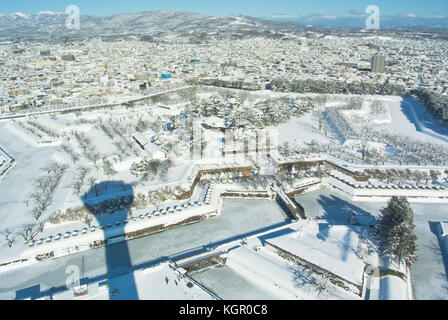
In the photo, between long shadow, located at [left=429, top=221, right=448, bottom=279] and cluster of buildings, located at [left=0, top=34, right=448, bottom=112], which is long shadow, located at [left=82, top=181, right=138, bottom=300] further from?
cluster of buildings, located at [left=0, top=34, right=448, bottom=112]

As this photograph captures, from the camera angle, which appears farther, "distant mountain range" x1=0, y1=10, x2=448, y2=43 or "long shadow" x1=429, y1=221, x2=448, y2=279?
"distant mountain range" x1=0, y1=10, x2=448, y2=43

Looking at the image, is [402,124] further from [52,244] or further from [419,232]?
[52,244]

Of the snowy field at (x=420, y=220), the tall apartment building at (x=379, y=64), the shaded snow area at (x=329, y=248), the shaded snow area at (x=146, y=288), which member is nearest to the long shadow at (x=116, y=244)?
the shaded snow area at (x=146, y=288)

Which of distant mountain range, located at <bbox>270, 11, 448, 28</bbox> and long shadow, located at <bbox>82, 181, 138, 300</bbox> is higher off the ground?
distant mountain range, located at <bbox>270, 11, 448, 28</bbox>

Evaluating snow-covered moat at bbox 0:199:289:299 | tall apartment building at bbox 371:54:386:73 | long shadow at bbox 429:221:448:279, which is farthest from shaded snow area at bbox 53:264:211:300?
tall apartment building at bbox 371:54:386:73

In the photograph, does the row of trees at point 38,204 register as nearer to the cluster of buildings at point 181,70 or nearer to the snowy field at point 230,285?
the snowy field at point 230,285

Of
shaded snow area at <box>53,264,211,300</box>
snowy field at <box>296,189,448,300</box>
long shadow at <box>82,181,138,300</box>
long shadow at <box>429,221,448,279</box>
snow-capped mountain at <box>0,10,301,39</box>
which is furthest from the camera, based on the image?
snow-capped mountain at <box>0,10,301,39</box>
